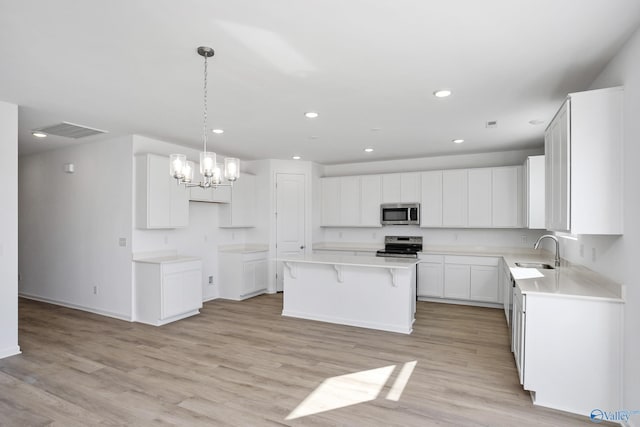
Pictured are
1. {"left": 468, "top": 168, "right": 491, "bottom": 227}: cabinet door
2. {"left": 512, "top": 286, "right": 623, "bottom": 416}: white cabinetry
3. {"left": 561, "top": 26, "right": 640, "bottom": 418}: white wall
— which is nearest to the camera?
{"left": 561, "top": 26, "right": 640, "bottom": 418}: white wall

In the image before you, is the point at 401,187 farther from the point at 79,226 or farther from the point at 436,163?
the point at 79,226

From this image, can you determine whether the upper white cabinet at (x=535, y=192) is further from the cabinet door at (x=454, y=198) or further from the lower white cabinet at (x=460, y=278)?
the cabinet door at (x=454, y=198)

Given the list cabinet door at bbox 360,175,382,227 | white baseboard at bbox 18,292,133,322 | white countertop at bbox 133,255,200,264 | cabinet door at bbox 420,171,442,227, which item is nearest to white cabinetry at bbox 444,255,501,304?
cabinet door at bbox 420,171,442,227

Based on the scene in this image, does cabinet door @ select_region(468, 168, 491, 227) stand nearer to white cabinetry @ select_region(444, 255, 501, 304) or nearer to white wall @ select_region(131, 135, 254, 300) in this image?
white cabinetry @ select_region(444, 255, 501, 304)

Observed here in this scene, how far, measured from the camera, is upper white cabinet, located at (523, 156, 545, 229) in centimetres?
482

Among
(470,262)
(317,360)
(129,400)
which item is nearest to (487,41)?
(317,360)

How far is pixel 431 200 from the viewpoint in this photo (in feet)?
20.4

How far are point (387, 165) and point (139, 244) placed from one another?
15.1ft

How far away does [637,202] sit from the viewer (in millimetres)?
2230

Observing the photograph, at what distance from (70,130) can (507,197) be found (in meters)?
6.39

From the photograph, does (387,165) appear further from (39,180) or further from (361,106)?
(39,180)

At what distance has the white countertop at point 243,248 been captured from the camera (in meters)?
6.28

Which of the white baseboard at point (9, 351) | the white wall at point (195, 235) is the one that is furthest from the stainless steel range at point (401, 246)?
the white baseboard at point (9, 351)

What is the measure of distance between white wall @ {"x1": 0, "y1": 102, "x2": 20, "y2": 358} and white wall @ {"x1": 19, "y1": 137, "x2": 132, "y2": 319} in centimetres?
130
